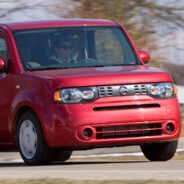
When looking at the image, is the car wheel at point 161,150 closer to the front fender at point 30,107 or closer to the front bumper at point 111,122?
the front bumper at point 111,122

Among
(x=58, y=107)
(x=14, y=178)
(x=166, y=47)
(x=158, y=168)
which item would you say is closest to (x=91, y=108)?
(x=58, y=107)

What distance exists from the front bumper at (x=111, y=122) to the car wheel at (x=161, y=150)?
0.51 meters

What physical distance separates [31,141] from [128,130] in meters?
1.06

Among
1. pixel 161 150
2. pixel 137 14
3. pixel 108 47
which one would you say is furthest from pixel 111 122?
pixel 137 14

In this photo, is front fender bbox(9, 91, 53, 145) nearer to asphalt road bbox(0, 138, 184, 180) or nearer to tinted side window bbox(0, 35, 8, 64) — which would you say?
asphalt road bbox(0, 138, 184, 180)

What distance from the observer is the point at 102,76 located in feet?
30.0

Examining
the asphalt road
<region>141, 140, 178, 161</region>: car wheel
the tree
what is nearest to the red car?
<region>141, 140, 178, 161</region>: car wheel

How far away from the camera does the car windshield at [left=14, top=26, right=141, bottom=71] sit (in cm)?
989

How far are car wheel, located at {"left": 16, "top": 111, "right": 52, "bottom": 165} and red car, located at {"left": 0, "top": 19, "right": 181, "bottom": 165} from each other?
1 cm

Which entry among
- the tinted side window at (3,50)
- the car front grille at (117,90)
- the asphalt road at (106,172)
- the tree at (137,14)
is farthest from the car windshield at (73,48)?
the tree at (137,14)

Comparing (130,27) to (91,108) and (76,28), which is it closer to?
(76,28)

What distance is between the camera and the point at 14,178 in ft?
24.8

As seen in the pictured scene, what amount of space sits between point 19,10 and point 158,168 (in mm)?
13608

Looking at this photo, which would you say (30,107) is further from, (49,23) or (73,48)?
(49,23)
